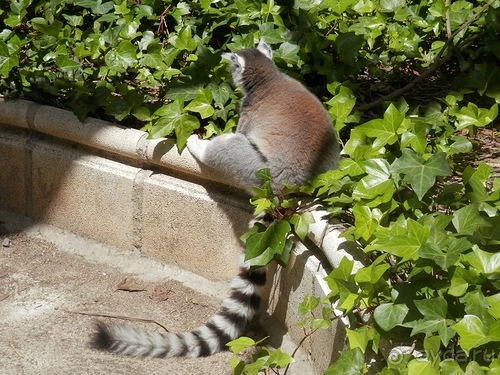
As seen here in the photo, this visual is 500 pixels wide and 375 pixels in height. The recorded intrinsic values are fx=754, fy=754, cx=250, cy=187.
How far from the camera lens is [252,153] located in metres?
4.46

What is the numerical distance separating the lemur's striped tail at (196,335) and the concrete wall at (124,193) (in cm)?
27

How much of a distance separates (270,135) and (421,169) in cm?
125

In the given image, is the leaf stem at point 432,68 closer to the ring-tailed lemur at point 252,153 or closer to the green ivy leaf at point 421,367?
the ring-tailed lemur at point 252,153

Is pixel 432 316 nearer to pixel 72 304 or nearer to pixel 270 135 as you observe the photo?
pixel 270 135

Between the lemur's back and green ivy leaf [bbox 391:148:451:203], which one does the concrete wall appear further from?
green ivy leaf [bbox 391:148:451:203]

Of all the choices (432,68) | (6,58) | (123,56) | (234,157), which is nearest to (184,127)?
(234,157)

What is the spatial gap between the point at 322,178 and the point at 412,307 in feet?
4.52

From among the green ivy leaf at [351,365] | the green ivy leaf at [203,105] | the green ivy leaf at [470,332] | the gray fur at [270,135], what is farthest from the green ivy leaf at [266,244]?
the green ivy leaf at [470,332]

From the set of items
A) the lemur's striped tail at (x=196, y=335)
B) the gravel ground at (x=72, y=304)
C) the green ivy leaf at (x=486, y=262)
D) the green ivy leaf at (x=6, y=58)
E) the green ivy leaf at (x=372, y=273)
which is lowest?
the gravel ground at (x=72, y=304)

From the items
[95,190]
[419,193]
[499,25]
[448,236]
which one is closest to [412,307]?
[448,236]

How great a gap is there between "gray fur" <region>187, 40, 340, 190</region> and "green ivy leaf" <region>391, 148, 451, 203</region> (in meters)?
0.83

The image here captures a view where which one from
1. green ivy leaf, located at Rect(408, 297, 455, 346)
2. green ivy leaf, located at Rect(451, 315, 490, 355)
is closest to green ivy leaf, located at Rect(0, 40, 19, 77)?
green ivy leaf, located at Rect(408, 297, 455, 346)

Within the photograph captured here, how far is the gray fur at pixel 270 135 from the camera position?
167 inches

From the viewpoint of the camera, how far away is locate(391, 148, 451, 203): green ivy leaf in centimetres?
336
